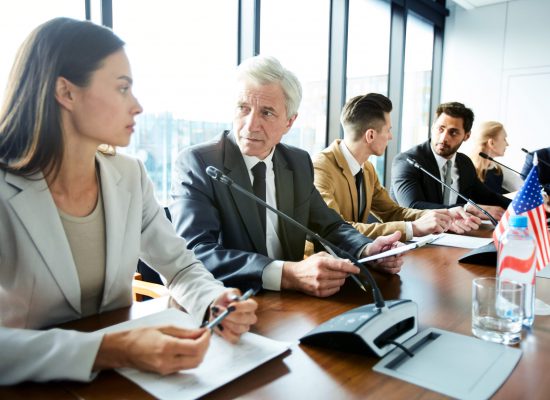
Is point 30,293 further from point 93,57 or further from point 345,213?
point 345,213

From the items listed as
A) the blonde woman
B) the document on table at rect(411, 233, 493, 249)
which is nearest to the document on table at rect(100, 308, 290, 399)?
the document on table at rect(411, 233, 493, 249)

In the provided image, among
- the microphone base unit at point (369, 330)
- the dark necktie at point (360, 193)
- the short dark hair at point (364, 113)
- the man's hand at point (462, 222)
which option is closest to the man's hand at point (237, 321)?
the microphone base unit at point (369, 330)

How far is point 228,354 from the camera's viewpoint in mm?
954

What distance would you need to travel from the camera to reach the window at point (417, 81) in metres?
6.16

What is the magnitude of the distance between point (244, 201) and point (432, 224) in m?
1.03

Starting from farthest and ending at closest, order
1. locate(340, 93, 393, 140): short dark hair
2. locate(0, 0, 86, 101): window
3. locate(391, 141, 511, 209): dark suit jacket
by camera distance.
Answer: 1. locate(391, 141, 511, 209): dark suit jacket
2. locate(340, 93, 393, 140): short dark hair
3. locate(0, 0, 86, 101): window

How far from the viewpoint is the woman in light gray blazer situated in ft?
3.70

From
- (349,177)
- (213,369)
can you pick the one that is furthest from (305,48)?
(213,369)

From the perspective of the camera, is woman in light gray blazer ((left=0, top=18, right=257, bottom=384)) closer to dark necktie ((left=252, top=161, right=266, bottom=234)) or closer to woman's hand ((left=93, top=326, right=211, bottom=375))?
woman's hand ((left=93, top=326, right=211, bottom=375))

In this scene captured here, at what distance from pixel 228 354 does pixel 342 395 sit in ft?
0.85

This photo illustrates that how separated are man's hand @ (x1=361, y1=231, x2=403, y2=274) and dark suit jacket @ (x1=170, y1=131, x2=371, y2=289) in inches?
3.8

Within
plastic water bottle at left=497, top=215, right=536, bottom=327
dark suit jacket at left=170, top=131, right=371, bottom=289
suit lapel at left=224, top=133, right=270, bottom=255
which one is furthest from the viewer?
suit lapel at left=224, top=133, right=270, bottom=255

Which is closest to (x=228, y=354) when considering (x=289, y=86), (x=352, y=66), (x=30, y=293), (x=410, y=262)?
(x=30, y=293)

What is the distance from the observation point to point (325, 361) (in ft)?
3.09
